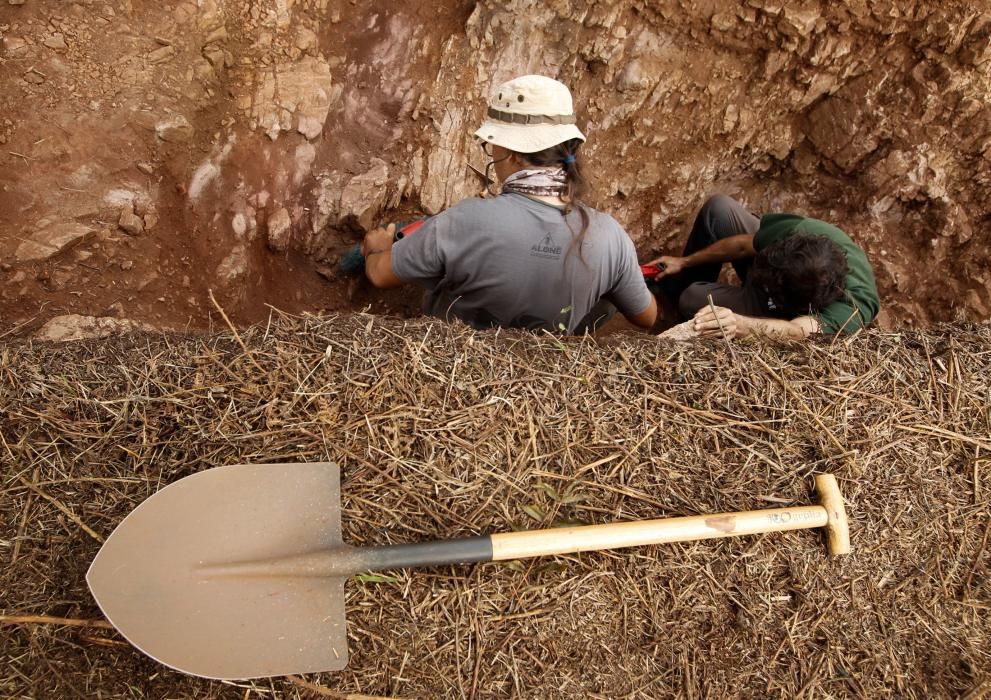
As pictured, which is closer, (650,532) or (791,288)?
(650,532)

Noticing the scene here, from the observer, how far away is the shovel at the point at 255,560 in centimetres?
156

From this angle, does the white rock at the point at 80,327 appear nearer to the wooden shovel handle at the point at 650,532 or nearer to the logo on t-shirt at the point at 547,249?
the logo on t-shirt at the point at 547,249

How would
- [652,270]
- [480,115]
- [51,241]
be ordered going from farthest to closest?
[652,270], [480,115], [51,241]

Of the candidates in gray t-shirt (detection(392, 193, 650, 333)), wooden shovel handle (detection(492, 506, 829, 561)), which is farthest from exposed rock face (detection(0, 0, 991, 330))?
wooden shovel handle (detection(492, 506, 829, 561))

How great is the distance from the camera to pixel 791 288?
8.79ft

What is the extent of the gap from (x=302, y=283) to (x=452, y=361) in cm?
193

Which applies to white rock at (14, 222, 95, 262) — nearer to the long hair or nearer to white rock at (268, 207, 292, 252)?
white rock at (268, 207, 292, 252)

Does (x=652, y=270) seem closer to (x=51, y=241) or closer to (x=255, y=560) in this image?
(x=255, y=560)

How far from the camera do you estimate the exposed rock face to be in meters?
2.80

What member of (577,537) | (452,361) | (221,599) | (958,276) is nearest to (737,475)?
(577,537)

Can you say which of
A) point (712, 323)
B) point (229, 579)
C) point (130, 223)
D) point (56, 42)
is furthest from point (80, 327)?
point (712, 323)

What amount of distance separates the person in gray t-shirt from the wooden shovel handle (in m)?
0.73

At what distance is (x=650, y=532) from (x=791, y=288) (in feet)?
5.06

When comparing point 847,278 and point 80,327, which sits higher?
point 847,278
